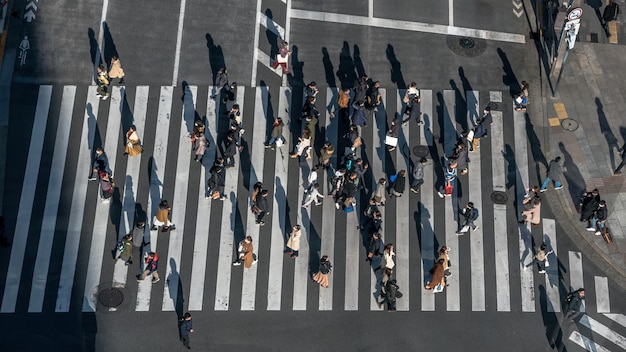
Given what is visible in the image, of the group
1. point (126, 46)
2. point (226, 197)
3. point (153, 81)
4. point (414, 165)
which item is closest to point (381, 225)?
point (414, 165)

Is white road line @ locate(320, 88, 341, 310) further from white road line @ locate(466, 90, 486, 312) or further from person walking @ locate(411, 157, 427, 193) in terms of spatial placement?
white road line @ locate(466, 90, 486, 312)

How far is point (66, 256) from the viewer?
93.9 feet

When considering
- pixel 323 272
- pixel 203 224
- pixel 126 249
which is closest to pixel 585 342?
pixel 323 272

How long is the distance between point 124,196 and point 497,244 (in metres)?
14.2

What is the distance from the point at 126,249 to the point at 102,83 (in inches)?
312

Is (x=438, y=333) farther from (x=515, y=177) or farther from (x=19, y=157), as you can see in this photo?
(x=19, y=157)

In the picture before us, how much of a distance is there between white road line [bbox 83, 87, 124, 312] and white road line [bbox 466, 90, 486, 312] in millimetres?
13487

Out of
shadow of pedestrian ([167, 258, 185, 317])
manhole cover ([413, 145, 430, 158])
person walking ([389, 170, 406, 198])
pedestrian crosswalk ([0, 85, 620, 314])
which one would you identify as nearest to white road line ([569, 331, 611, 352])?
pedestrian crosswalk ([0, 85, 620, 314])

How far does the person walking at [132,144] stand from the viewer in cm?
3002

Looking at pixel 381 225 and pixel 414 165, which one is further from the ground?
pixel 414 165

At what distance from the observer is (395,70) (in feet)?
113

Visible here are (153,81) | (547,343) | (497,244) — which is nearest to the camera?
(547,343)

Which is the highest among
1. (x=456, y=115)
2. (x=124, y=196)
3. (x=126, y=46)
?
(x=126, y=46)

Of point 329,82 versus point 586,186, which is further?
point 329,82
